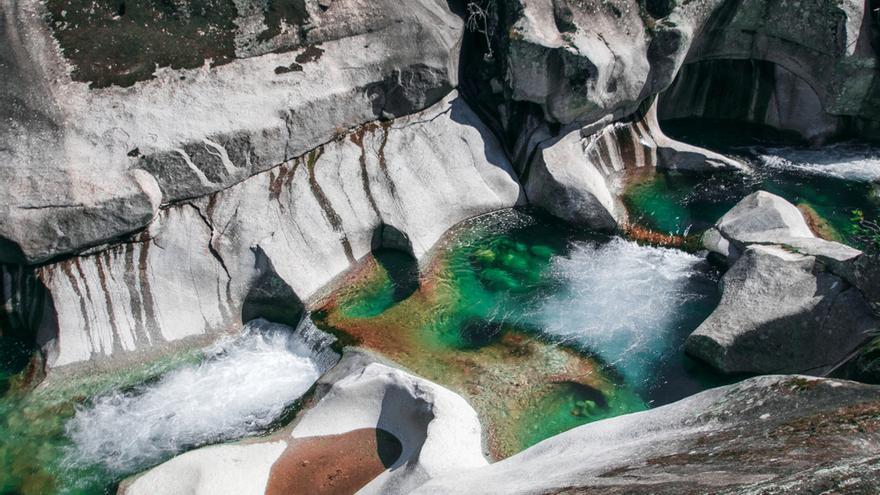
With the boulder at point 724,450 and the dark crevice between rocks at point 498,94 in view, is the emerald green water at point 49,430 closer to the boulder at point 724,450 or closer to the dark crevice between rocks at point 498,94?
the boulder at point 724,450

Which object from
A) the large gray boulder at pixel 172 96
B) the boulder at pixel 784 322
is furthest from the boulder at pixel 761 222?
the large gray boulder at pixel 172 96

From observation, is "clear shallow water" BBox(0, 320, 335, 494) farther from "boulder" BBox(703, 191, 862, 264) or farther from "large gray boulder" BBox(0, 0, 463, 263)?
"boulder" BBox(703, 191, 862, 264)

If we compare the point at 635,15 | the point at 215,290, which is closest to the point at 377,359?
the point at 215,290

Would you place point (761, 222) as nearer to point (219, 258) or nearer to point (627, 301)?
point (627, 301)

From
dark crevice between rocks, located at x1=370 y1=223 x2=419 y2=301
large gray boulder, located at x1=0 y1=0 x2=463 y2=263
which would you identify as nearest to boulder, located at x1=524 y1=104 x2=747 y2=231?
large gray boulder, located at x1=0 y1=0 x2=463 y2=263

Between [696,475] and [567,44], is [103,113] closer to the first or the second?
[567,44]

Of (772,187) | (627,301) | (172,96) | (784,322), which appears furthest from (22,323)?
(772,187)
